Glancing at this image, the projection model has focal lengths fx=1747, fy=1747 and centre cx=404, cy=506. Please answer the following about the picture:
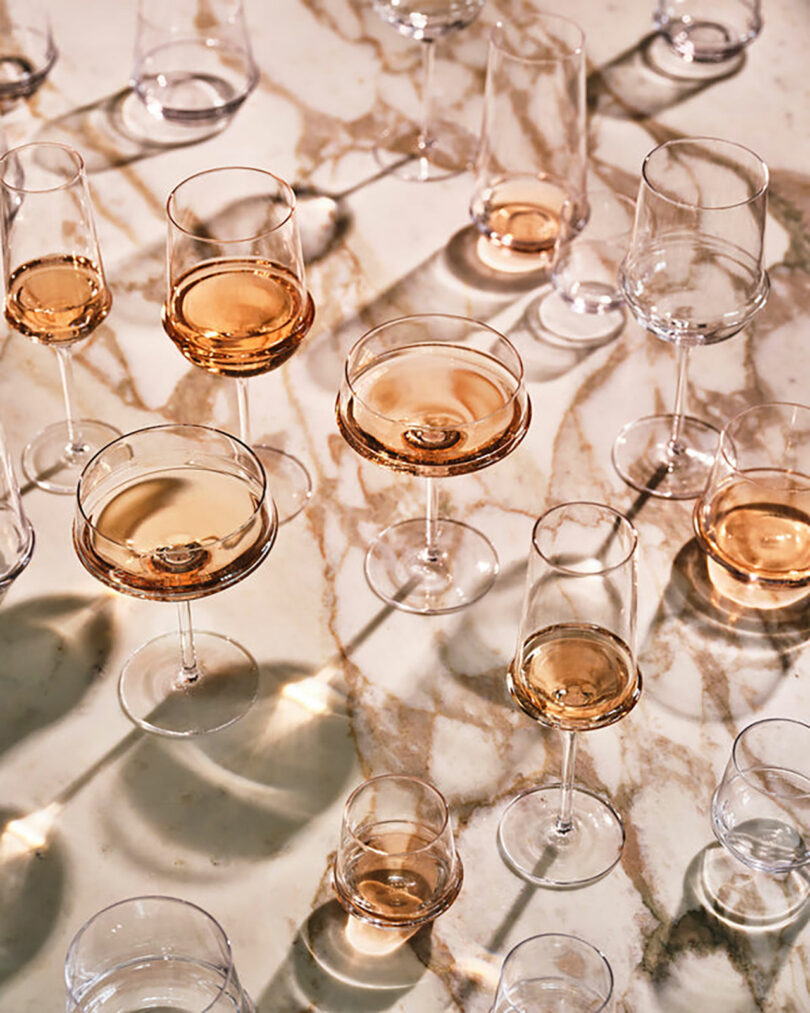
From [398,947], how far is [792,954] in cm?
Answer: 41

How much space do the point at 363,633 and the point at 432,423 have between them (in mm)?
282

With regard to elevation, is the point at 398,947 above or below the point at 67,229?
below

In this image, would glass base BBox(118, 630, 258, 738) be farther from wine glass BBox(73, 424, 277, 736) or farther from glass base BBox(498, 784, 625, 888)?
glass base BBox(498, 784, 625, 888)

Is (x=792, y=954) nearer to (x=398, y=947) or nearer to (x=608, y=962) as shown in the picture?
(x=608, y=962)

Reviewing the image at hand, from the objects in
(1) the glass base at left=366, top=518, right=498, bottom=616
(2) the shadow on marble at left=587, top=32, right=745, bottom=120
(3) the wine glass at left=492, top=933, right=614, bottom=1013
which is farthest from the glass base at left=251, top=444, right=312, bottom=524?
(2) the shadow on marble at left=587, top=32, right=745, bottom=120

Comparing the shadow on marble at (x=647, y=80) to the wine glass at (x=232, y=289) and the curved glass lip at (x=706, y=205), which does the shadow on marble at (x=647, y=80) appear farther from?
the wine glass at (x=232, y=289)

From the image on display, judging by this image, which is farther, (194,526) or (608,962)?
(194,526)

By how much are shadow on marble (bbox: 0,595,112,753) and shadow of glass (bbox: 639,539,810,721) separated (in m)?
0.66

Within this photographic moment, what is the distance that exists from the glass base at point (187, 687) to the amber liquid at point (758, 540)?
59 centimetres

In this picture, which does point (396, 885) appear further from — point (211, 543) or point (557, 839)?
point (211, 543)

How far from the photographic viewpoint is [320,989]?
1.78 meters

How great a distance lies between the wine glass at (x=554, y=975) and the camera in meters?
1.71

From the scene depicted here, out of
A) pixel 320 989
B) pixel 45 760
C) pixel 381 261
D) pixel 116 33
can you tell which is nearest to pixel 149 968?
pixel 320 989

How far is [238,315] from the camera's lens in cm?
213
